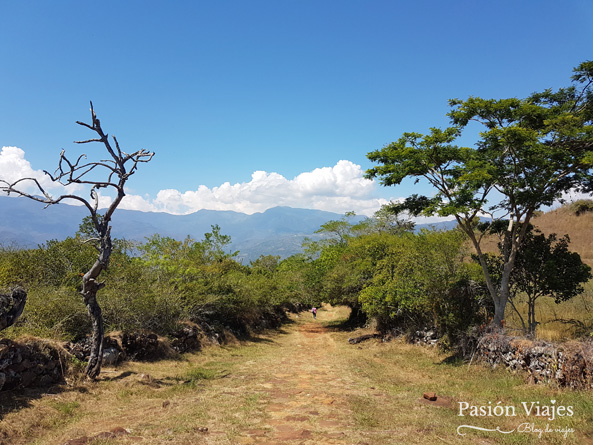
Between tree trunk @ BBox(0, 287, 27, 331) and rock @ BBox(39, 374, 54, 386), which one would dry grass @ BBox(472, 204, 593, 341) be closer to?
rock @ BBox(39, 374, 54, 386)

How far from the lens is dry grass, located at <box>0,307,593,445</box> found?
7094 millimetres

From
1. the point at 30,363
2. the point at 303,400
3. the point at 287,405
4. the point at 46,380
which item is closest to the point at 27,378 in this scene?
the point at 30,363

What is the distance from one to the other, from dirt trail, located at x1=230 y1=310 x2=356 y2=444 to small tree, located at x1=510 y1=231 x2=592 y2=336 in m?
8.51

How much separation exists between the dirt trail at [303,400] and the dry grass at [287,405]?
1.2 inches

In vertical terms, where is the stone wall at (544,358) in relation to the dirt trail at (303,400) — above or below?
above

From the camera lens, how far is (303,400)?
985 cm

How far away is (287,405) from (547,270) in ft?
39.9

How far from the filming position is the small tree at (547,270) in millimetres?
14242

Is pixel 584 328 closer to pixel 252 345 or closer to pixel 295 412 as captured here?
pixel 295 412

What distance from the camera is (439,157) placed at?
1439cm

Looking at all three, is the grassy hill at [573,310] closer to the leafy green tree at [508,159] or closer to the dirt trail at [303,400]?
the leafy green tree at [508,159]

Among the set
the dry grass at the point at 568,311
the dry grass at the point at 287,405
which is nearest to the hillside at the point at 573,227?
the dry grass at the point at 568,311

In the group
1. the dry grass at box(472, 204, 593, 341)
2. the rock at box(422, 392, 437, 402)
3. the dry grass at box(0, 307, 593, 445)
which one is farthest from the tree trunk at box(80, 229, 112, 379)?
the dry grass at box(472, 204, 593, 341)

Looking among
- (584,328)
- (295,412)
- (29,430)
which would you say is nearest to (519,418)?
(295,412)
